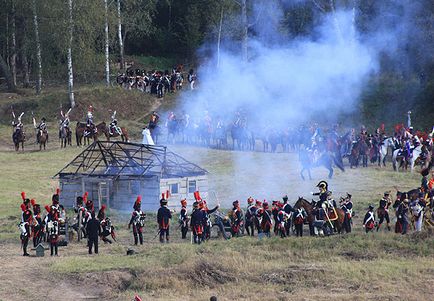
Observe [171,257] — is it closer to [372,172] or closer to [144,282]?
[144,282]

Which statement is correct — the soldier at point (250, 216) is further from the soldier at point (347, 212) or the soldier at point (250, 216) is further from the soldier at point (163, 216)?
the soldier at point (347, 212)

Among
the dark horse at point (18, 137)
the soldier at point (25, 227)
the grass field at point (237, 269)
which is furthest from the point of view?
the dark horse at point (18, 137)

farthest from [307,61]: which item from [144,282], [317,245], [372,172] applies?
[144,282]

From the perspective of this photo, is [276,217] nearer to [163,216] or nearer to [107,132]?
[163,216]

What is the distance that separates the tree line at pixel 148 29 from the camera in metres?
48.8

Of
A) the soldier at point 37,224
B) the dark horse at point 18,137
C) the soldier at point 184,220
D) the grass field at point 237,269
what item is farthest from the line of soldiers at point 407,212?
the dark horse at point 18,137

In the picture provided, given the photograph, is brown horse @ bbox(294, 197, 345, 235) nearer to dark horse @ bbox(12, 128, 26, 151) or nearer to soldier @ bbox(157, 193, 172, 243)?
soldier @ bbox(157, 193, 172, 243)

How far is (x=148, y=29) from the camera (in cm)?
7506

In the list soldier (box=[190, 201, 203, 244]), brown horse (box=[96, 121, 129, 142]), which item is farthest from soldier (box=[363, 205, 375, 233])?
brown horse (box=[96, 121, 129, 142])

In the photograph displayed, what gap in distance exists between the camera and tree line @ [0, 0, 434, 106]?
1923 inches

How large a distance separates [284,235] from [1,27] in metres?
48.0

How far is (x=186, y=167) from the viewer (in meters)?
38.9

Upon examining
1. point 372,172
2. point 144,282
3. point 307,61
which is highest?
point 307,61

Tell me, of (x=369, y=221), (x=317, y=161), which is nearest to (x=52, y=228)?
(x=369, y=221)
